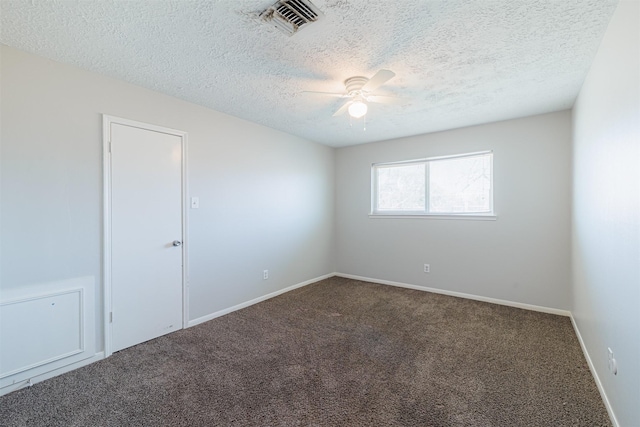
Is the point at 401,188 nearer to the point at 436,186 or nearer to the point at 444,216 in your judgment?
the point at 436,186

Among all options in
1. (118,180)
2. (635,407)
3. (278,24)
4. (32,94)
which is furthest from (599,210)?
(32,94)

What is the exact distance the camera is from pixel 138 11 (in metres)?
1.61

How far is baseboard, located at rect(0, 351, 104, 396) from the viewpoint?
1941mm

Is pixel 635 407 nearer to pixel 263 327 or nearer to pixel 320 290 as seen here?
pixel 263 327

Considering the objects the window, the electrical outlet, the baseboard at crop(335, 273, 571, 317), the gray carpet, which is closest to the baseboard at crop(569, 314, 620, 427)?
the gray carpet

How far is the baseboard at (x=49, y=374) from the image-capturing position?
194cm

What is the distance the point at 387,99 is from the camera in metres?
2.86

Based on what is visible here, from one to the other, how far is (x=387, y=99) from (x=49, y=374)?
3.70 metres

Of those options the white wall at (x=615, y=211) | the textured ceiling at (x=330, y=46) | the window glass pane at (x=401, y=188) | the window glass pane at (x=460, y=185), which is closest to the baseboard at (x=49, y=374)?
the textured ceiling at (x=330, y=46)

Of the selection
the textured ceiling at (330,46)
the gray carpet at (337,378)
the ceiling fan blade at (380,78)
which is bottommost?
the gray carpet at (337,378)

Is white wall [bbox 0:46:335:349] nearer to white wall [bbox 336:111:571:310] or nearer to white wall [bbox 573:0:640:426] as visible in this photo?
white wall [bbox 336:111:571:310]

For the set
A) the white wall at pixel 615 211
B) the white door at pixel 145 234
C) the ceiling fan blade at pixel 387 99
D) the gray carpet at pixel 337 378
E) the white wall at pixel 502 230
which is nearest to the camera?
the white wall at pixel 615 211

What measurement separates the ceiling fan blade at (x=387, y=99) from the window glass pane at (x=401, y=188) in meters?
1.65

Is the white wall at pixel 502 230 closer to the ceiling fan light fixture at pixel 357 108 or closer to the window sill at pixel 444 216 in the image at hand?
the window sill at pixel 444 216
